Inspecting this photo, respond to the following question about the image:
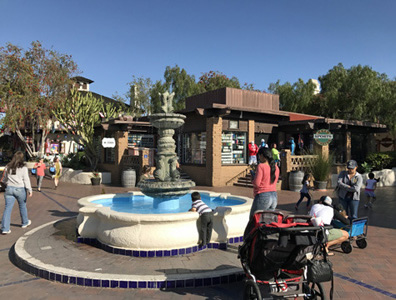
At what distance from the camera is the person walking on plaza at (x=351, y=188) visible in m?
6.80

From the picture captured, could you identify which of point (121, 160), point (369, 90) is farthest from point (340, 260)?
point (369, 90)

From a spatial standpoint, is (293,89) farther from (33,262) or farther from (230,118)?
(33,262)

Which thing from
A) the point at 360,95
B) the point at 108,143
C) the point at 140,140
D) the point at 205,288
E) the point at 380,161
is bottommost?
the point at 205,288

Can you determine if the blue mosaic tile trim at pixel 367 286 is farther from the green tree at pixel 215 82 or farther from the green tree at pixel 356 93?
the green tree at pixel 215 82

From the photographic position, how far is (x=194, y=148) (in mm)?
19531

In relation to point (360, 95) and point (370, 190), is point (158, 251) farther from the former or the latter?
point (360, 95)

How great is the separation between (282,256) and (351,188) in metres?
4.12

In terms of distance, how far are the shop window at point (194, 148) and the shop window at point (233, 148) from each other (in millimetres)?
1202

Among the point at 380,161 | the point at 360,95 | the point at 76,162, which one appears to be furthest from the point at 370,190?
the point at 76,162

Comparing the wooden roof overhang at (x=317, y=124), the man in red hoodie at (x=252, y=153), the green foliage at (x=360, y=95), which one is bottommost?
the man in red hoodie at (x=252, y=153)

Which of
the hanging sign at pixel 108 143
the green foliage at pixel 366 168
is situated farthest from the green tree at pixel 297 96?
the hanging sign at pixel 108 143

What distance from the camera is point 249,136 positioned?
19.0m

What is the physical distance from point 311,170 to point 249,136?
4.29 m

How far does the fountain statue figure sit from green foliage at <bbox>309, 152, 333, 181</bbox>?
1025cm
